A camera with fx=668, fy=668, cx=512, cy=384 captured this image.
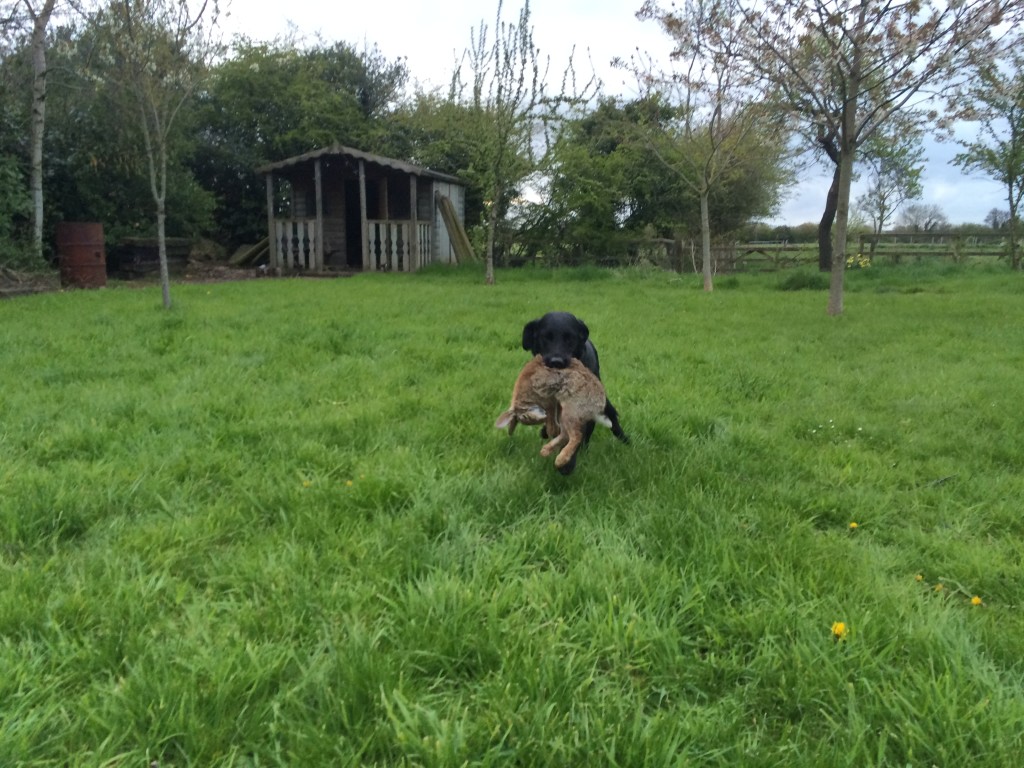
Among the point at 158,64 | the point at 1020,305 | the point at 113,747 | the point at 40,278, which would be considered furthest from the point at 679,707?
the point at 40,278

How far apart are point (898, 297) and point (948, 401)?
8.30 metres

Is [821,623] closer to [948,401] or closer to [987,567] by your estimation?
[987,567]

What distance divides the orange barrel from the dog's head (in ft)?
41.2

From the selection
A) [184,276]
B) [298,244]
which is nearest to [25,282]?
[184,276]

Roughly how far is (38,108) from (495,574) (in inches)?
606

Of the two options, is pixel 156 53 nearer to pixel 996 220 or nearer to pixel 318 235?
pixel 318 235

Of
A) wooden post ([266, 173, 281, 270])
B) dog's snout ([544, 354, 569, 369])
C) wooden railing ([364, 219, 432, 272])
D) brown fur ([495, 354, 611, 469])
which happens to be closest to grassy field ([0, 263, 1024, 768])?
brown fur ([495, 354, 611, 469])

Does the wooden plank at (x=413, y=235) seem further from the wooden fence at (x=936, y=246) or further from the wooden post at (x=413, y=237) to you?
the wooden fence at (x=936, y=246)

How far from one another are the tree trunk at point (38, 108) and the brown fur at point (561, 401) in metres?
13.2

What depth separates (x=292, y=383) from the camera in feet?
16.1

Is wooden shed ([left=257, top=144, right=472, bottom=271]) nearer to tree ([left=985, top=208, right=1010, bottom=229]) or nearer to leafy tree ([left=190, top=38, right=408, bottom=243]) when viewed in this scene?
leafy tree ([left=190, top=38, right=408, bottom=243])

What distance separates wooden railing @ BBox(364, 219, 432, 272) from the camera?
17859 millimetres

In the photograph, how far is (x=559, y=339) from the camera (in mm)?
3002

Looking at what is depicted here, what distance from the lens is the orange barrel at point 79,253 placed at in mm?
12359
